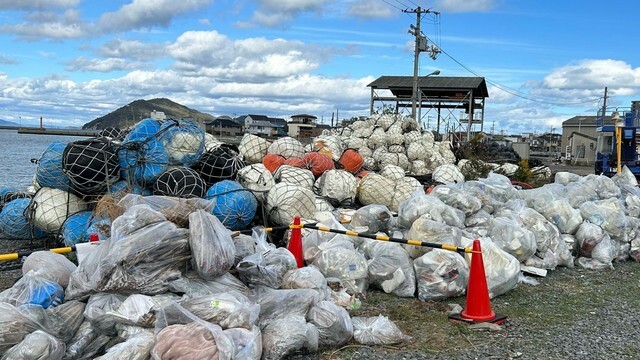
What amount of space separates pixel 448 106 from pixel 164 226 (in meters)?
33.8

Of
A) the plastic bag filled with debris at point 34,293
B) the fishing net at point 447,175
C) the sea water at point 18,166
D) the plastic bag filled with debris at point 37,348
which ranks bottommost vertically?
the sea water at point 18,166

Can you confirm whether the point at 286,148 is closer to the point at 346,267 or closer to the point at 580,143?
the point at 346,267

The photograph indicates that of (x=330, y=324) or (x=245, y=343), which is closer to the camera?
(x=245, y=343)

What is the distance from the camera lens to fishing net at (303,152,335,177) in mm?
9594

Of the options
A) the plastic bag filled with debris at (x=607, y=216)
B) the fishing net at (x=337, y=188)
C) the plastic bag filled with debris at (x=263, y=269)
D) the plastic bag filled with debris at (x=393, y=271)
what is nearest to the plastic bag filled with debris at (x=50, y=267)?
the plastic bag filled with debris at (x=263, y=269)

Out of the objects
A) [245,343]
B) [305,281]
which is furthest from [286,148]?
[245,343]

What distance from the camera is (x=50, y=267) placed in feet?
15.2

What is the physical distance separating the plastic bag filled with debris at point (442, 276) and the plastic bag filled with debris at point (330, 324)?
5.62 ft

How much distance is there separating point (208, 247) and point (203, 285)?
317mm

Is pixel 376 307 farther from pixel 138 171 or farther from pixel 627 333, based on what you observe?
pixel 138 171

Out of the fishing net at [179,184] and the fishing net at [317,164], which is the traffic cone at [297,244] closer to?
the fishing net at [179,184]

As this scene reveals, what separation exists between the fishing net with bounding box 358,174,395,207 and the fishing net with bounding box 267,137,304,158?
1.66 meters

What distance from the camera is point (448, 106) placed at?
36.5 metres

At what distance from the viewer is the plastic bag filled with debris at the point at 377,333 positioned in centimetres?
466
